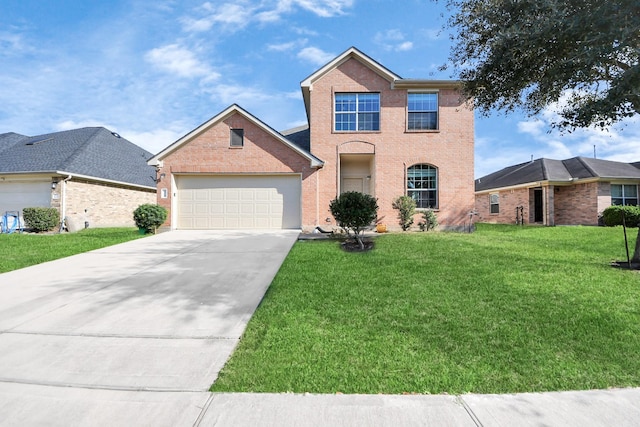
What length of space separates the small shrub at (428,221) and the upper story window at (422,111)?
13.6 ft

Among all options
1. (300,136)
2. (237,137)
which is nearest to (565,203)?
(300,136)

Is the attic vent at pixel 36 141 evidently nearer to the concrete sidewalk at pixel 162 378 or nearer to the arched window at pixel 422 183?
the concrete sidewalk at pixel 162 378

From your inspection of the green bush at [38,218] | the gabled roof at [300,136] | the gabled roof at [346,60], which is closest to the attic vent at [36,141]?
the green bush at [38,218]

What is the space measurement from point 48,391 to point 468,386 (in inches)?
140

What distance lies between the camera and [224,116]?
1376 centimetres

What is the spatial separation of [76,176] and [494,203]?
2732cm

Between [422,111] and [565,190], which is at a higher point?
[422,111]

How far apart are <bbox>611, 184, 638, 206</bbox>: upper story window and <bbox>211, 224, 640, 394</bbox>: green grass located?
1531 centimetres

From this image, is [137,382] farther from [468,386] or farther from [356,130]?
[356,130]

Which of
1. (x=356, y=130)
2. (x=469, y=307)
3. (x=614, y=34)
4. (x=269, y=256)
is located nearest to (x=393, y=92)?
(x=356, y=130)

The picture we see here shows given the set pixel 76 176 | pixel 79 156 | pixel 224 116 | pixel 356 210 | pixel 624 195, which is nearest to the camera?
pixel 356 210

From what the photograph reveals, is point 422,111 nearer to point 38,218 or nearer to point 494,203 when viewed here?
point 494,203

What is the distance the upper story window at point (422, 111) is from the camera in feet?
47.8

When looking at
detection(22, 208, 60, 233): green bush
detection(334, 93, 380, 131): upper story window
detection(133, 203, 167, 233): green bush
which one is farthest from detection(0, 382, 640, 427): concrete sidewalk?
detection(22, 208, 60, 233): green bush
